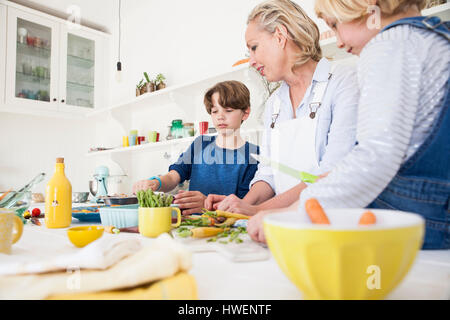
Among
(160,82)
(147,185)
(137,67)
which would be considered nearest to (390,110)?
(147,185)

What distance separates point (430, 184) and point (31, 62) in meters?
3.71

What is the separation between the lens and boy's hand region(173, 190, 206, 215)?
4.34 ft

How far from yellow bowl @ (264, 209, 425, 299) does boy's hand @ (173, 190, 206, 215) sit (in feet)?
3.04

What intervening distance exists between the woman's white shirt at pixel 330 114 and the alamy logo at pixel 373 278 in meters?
0.62

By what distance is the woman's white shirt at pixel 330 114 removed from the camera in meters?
1.08

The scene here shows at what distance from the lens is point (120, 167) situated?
369cm

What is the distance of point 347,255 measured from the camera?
0.38 metres

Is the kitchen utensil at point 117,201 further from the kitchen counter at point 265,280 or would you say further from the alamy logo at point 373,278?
the alamy logo at point 373,278

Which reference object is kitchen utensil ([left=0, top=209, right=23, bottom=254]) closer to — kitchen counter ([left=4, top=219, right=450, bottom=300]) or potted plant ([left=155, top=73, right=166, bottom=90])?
kitchen counter ([left=4, top=219, right=450, bottom=300])

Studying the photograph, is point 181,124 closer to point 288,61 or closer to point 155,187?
point 155,187

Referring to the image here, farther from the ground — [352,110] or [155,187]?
[352,110]

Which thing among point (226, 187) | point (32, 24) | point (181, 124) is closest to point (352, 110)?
point (226, 187)

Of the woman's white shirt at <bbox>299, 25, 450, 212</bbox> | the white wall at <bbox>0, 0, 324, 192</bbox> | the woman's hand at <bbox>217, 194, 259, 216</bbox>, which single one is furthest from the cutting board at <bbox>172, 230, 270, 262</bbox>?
the white wall at <bbox>0, 0, 324, 192</bbox>

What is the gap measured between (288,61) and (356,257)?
1.08 metres
